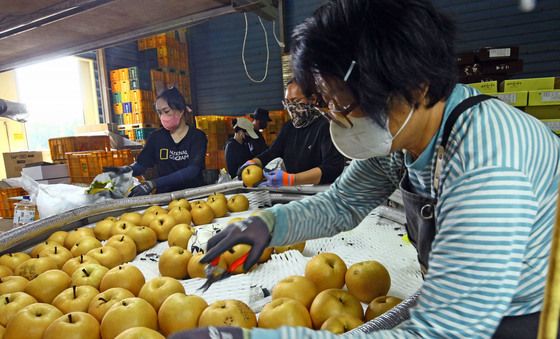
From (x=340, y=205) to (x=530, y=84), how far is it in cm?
414

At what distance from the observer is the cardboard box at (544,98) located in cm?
401

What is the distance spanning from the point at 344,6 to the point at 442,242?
558mm

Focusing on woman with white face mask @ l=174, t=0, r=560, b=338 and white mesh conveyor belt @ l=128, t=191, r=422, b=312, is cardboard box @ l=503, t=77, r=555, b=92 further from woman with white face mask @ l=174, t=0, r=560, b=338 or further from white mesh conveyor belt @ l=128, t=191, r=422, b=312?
woman with white face mask @ l=174, t=0, r=560, b=338

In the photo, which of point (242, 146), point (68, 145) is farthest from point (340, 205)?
point (68, 145)

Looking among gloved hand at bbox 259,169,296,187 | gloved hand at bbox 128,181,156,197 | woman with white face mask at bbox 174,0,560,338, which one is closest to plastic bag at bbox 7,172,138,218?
gloved hand at bbox 128,181,156,197

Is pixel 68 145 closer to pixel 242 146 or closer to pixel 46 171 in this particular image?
pixel 46 171

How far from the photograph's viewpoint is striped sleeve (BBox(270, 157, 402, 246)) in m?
1.23

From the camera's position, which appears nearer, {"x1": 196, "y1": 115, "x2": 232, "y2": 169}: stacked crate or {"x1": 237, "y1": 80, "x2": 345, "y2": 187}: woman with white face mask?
→ {"x1": 237, "y1": 80, "x2": 345, "y2": 187}: woman with white face mask

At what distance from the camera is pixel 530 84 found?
13.7ft

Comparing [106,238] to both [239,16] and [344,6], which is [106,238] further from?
[239,16]

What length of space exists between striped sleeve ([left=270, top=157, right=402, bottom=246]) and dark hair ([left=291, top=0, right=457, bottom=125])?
1.42 feet

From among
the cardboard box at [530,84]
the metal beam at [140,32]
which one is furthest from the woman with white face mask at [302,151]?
the cardboard box at [530,84]

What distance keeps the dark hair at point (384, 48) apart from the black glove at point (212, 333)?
0.56 m

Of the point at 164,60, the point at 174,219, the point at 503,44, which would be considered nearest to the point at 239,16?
the point at 164,60
